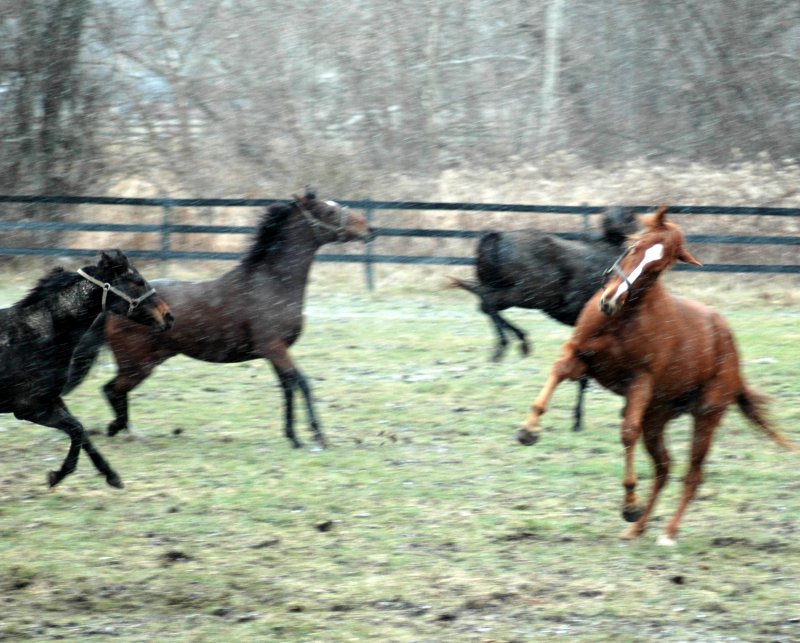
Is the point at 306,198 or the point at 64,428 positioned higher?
the point at 306,198

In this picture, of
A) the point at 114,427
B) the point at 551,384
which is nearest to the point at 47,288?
the point at 114,427

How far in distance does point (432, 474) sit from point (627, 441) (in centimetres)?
224

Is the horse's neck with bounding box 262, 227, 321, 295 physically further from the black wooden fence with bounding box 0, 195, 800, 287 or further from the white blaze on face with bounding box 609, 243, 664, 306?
the black wooden fence with bounding box 0, 195, 800, 287

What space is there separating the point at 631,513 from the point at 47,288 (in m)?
3.88

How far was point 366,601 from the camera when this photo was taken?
18.3ft

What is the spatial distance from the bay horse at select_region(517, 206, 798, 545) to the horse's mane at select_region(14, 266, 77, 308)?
10.6 ft

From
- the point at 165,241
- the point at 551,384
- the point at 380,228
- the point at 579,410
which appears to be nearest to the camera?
the point at 551,384

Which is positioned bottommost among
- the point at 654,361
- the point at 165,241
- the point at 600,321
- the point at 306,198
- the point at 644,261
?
the point at 165,241

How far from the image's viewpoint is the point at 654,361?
6.32 meters

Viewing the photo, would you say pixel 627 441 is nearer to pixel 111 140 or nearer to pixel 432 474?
pixel 432 474

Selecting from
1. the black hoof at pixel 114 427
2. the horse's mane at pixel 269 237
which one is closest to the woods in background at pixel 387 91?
the horse's mane at pixel 269 237

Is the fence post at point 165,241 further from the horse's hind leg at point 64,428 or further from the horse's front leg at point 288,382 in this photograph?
the horse's hind leg at point 64,428

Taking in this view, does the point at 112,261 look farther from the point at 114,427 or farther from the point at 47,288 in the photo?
the point at 114,427

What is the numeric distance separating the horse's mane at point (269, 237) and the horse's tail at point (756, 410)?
401cm
